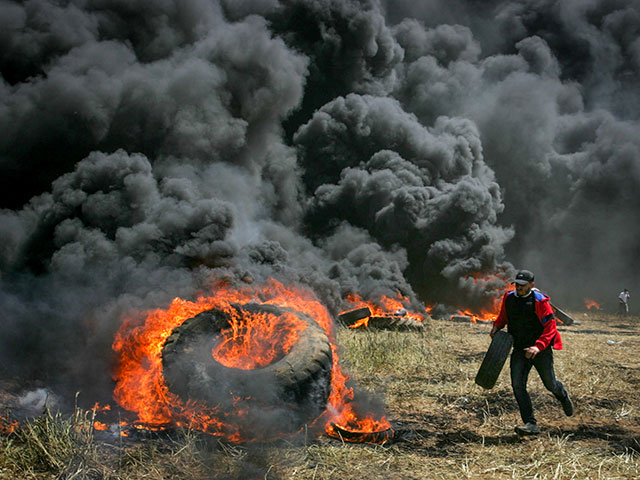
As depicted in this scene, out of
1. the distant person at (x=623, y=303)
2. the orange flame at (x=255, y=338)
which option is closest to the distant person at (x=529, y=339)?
the orange flame at (x=255, y=338)

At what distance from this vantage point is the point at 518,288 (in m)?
5.76

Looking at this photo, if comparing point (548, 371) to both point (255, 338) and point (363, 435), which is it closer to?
point (363, 435)

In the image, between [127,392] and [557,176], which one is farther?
[557,176]

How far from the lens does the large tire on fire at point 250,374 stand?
19.9 ft

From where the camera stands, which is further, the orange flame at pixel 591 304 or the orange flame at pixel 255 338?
the orange flame at pixel 591 304

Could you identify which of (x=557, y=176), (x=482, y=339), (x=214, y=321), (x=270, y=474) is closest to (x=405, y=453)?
(x=270, y=474)

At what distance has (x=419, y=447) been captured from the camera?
17.7 feet

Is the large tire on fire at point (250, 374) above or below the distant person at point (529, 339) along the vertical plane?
below

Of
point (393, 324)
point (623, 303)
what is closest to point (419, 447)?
point (393, 324)

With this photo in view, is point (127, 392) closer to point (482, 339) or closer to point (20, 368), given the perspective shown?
point (20, 368)

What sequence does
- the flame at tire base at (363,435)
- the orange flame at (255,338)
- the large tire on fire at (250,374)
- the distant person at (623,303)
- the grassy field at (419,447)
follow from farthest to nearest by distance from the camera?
the distant person at (623,303)
the orange flame at (255,338)
the large tire on fire at (250,374)
the flame at tire base at (363,435)
the grassy field at (419,447)

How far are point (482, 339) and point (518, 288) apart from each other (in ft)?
29.4

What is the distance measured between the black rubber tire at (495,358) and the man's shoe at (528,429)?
25.4 inches

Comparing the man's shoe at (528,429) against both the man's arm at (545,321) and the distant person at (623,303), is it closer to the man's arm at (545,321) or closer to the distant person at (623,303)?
the man's arm at (545,321)
